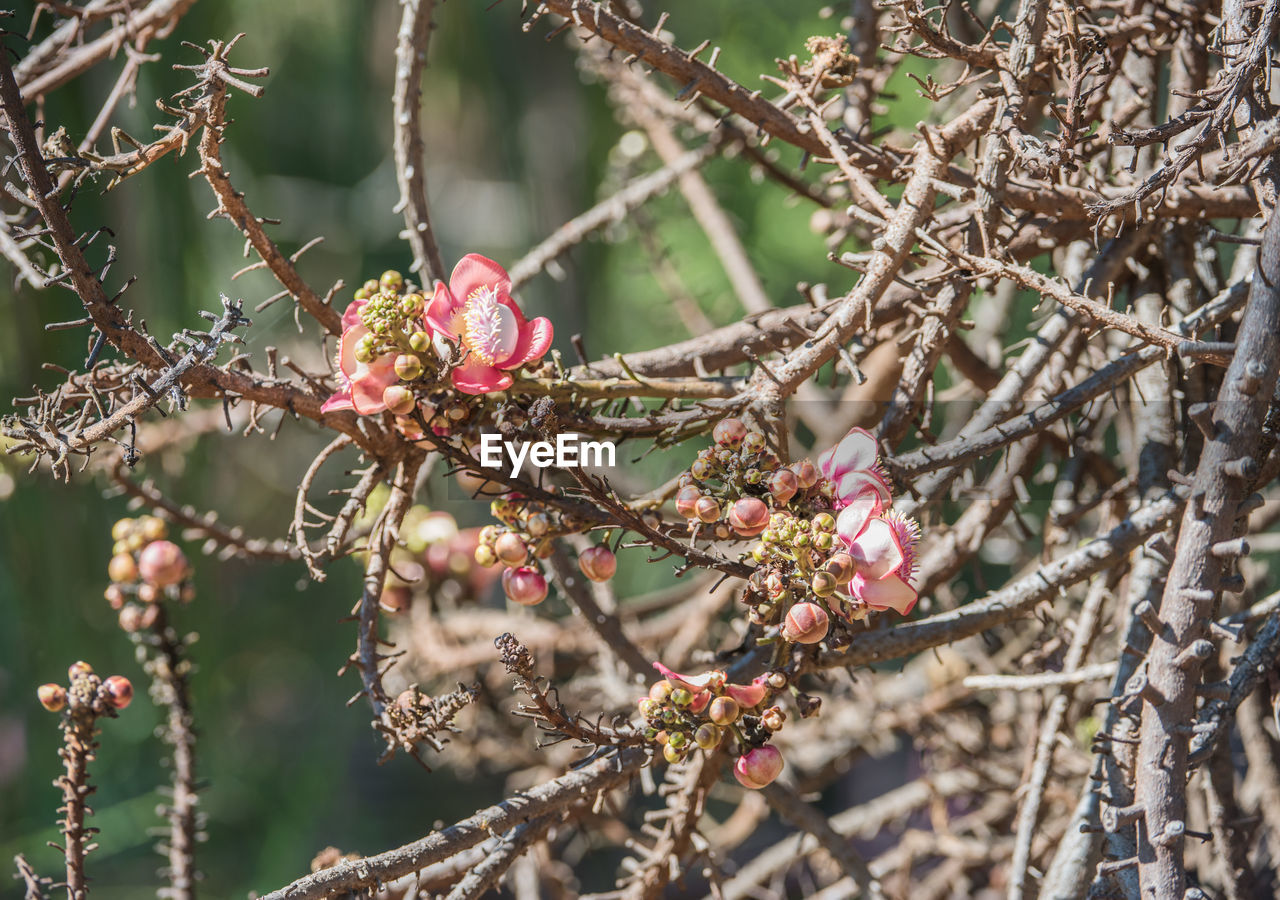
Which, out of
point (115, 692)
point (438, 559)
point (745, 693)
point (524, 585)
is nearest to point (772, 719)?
point (745, 693)

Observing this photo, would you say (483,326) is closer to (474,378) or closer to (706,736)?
(474,378)

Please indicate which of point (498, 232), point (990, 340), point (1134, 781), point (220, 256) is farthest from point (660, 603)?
point (498, 232)

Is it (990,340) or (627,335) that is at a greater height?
(627,335)

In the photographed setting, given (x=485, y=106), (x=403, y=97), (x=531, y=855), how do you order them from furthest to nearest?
(x=485, y=106), (x=531, y=855), (x=403, y=97)

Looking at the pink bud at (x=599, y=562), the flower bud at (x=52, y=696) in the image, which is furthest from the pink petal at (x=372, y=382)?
the flower bud at (x=52, y=696)

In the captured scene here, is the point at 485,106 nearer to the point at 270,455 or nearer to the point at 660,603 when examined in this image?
the point at 270,455

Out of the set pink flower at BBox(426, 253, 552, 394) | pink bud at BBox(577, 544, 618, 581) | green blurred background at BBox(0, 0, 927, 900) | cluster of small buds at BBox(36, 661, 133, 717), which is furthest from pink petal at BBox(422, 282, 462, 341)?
green blurred background at BBox(0, 0, 927, 900)

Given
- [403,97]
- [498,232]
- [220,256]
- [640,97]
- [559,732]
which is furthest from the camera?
[498,232]
